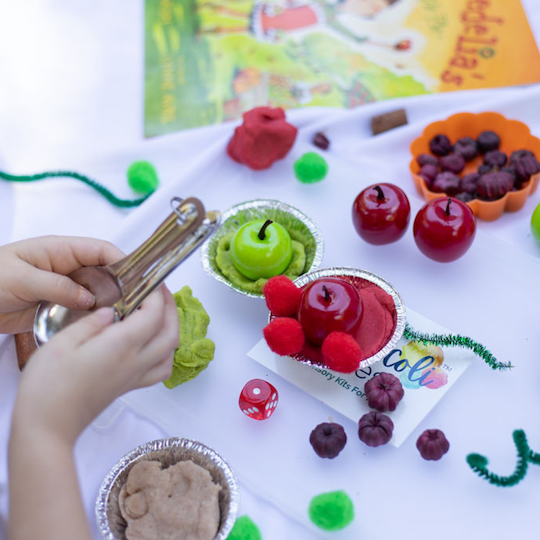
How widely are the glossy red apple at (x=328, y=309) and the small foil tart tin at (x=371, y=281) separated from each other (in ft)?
0.14

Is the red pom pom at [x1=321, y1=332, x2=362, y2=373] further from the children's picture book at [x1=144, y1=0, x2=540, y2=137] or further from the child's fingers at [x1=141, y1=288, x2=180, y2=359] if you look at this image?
the children's picture book at [x1=144, y1=0, x2=540, y2=137]

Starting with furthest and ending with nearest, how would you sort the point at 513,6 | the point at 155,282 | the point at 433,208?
the point at 513,6 < the point at 433,208 < the point at 155,282

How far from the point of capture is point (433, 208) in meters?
0.84

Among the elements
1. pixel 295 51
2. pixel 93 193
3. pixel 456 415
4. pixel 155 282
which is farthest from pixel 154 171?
pixel 456 415

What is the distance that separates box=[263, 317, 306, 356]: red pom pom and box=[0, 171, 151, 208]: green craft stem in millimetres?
393

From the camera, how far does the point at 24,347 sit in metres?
0.77

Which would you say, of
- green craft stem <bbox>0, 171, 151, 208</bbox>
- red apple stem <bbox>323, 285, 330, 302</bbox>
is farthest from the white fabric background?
red apple stem <bbox>323, 285, 330, 302</bbox>

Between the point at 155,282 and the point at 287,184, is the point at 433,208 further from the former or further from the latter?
the point at 155,282

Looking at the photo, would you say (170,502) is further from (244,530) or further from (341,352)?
(341,352)

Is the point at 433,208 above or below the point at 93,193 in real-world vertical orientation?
above

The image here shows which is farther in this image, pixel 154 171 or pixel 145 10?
pixel 145 10

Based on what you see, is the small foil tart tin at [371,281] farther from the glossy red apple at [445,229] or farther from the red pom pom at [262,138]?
the red pom pom at [262,138]

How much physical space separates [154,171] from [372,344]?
51 centimetres

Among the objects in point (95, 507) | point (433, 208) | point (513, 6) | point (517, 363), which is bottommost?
point (95, 507)
